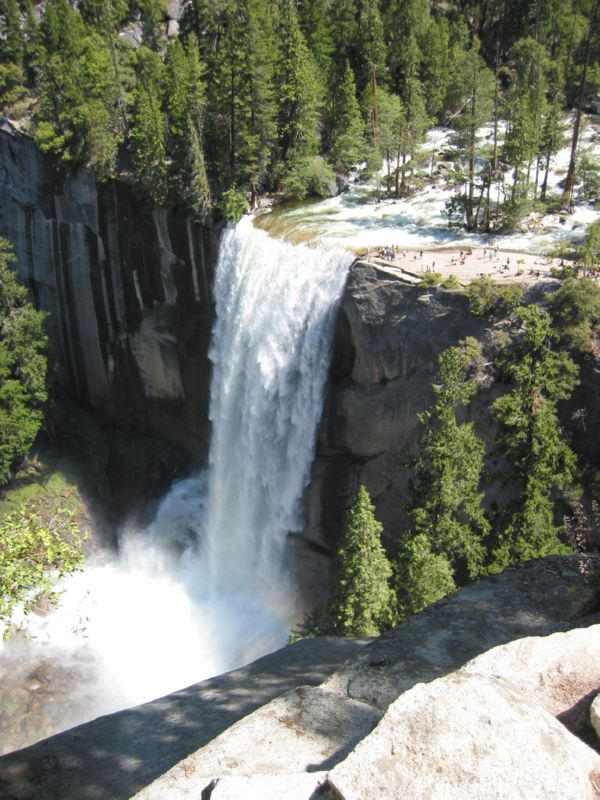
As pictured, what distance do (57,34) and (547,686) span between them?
1741 inches

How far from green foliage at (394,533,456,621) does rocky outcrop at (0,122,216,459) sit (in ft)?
56.5

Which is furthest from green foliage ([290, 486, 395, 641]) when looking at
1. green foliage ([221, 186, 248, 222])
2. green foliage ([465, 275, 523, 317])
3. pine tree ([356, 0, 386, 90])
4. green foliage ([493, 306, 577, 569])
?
pine tree ([356, 0, 386, 90])

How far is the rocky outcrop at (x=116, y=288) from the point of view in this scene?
3278 cm

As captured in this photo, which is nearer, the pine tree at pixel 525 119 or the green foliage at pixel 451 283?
the green foliage at pixel 451 283

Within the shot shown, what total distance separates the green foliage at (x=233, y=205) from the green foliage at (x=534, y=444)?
16.6 m

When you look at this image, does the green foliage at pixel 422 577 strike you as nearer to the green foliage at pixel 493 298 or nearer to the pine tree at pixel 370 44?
the green foliage at pixel 493 298

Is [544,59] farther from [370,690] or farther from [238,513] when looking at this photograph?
[370,690]

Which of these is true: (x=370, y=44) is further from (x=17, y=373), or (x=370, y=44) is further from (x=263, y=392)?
(x=17, y=373)

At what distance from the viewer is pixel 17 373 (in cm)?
3372

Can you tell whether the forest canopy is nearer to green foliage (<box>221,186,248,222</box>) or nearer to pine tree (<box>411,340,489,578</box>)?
green foliage (<box>221,186,248,222</box>)

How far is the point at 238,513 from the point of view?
30.0 meters

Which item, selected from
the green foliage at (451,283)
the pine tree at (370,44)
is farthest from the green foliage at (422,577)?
the pine tree at (370,44)

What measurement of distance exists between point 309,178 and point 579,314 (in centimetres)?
1939

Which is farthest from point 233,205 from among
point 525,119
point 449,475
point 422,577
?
point 422,577
